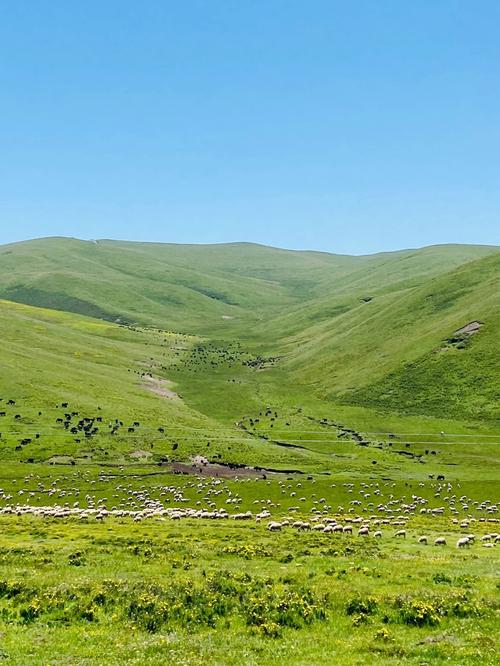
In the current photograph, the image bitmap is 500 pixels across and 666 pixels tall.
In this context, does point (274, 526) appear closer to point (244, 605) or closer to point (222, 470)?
point (244, 605)

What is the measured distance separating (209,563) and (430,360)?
154m

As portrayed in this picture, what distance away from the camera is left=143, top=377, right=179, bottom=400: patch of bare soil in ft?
574

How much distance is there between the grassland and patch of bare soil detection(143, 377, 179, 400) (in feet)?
3.79

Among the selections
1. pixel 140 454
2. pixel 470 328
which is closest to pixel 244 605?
pixel 140 454

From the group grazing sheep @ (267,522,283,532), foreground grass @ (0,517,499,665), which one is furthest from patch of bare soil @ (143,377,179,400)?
foreground grass @ (0,517,499,665)

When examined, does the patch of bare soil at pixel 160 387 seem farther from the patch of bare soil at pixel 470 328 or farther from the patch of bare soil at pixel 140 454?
the patch of bare soil at pixel 470 328

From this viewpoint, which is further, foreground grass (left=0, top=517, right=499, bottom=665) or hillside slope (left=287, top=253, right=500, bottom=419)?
hillside slope (left=287, top=253, right=500, bottom=419)

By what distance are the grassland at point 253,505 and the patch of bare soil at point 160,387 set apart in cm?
115

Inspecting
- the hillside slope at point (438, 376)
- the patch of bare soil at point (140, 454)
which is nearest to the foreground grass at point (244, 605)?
the patch of bare soil at point (140, 454)

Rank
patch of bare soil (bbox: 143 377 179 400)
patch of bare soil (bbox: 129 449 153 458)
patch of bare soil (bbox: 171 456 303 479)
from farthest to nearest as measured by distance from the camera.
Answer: patch of bare soil (bbox: 143 377 179 400) → patch of bare soil (bbox: 129 449 153 458) → patch of bare soil (bbox: 171 456 303 479)

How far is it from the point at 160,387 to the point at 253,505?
114916 millimetres

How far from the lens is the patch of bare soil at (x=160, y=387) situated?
174925 millimetres

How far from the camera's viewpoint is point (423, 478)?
96500mm

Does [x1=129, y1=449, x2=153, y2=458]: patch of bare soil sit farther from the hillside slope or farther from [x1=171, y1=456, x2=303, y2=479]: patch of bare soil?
the hillside slope
